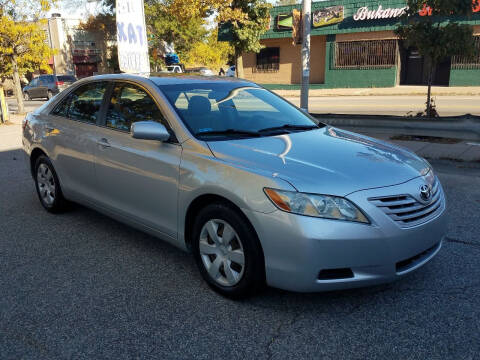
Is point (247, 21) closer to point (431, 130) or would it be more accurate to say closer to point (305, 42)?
point (305, 42)

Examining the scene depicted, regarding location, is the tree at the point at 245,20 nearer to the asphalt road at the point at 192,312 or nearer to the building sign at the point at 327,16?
the building sign at the point at 327,16

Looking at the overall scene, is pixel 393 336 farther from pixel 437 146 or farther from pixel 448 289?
pixel 437 146

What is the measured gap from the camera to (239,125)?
12.7 feet

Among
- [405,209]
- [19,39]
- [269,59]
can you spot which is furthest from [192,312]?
[269,59]

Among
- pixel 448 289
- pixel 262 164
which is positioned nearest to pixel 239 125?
pixel 262 164

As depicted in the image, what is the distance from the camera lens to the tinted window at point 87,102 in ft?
15.0

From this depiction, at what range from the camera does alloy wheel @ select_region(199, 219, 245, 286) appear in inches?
124

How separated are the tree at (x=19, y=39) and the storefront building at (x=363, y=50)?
1823cm

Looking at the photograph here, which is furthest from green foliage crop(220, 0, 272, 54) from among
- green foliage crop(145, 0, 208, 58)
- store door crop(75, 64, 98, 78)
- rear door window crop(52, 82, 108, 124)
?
store door crop(75, 64, 98, 78)

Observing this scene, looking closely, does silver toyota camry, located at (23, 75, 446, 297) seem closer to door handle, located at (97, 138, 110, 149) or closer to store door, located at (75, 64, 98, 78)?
door handle, located at (97, 138, 110, 149)

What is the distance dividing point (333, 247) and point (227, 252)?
81cm

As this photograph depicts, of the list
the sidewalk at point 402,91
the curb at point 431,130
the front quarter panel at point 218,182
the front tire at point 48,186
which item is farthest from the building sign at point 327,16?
the front quarter panel at point 218,182

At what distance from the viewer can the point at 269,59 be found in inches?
1384

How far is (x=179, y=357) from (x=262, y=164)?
1347mm
